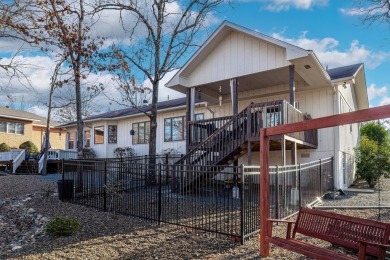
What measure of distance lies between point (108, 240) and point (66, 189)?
16.6 feet

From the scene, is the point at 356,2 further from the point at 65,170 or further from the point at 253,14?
the point at 65,170

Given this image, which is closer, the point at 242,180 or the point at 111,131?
the point at 242,180

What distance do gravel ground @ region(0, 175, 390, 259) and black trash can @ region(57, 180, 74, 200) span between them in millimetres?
916

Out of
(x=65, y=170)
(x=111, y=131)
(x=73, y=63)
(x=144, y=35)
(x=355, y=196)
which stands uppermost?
(x=144, y=35)

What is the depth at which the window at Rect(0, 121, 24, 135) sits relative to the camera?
29.9 metres

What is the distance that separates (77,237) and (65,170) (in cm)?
542

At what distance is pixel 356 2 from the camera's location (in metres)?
15.9

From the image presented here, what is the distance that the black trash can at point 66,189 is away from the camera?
410 inches

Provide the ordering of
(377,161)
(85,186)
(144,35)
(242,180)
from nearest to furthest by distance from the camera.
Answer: (242,180), (85,186), (377,161), (144,35)

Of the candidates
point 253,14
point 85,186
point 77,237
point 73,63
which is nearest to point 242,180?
point 77,237

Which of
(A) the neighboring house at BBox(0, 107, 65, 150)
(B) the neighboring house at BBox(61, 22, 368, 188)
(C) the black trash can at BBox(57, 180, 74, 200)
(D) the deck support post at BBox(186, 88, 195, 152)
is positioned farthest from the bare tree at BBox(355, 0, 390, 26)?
(A) the neighboring house at BBox(0, 107, 65, 150)

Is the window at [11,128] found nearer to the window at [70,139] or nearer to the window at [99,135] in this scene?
the window at [70,139]

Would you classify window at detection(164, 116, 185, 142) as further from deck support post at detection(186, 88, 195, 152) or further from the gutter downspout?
the gutter downspout

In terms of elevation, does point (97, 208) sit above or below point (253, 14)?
below
